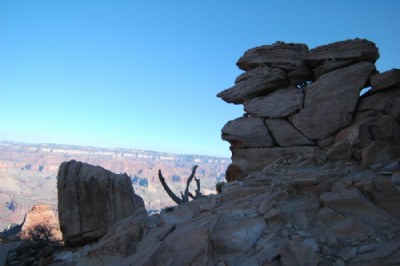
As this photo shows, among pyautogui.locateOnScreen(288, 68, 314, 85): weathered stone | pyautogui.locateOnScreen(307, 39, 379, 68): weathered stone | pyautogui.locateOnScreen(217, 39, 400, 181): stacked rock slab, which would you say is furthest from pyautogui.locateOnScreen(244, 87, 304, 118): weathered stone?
pyautogui.locateOnScreen(307, 39, 379, 68): weathered stone

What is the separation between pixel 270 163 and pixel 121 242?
1002cm

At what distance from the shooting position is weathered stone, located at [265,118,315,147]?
18.7 meters

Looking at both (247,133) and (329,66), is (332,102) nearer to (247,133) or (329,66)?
Answer: (329,66)

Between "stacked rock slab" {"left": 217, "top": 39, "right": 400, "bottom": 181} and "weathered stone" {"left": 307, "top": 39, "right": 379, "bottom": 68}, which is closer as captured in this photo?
"stacked rock slab" {"left": 217, "top": 39, "right": 400, "bottom": 181}

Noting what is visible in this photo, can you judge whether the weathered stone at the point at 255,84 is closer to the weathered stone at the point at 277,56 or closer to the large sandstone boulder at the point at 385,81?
the weathered stone at the point at 277,56

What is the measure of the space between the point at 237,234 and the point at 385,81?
42.4ft

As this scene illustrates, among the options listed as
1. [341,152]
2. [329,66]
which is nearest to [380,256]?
[341,152]

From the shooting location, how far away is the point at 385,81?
17.1m

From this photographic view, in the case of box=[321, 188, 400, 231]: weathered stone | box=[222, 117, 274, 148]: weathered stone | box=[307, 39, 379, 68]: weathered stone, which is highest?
box=[307, 39, 379, 68]: weathered stone

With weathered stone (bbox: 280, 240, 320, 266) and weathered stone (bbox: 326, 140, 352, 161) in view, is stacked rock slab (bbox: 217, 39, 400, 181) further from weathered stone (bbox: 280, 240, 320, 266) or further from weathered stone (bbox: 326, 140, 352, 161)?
weathered stone (bbox: 280, 240, 320, 266)

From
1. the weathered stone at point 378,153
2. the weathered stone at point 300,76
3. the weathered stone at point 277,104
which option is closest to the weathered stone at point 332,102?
the weathered stone at point 277,104

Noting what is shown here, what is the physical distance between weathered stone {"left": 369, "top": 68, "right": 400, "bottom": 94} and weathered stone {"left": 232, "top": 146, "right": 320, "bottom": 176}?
4.59m

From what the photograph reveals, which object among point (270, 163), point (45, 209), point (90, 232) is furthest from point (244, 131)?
point (45, 209)

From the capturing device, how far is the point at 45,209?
64062 millimetres
